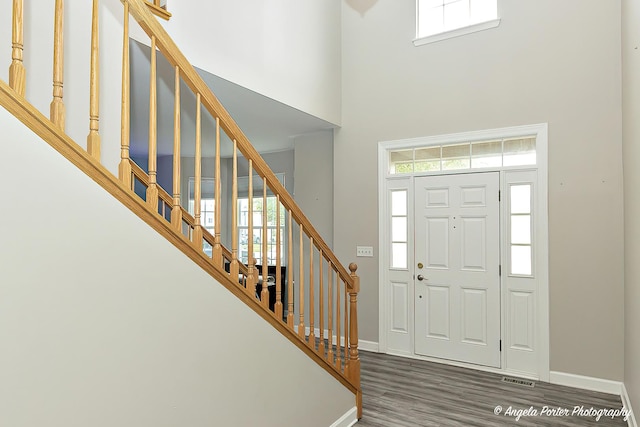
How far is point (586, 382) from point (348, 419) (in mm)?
2211

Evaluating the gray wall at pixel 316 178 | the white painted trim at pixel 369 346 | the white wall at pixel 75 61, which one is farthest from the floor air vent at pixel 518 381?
the white wall at pixel 75 61

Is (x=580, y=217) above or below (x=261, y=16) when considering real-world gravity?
below

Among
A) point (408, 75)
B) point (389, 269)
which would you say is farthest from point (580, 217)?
point (408, 75)

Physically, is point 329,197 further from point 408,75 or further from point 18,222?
point 18,222

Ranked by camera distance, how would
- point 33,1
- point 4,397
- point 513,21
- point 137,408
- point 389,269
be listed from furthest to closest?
point 389,269 → point 513,21 → point 33,1 → point 137,408 → point 4,397

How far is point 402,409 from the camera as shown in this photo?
3.12m

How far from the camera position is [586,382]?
3.54m

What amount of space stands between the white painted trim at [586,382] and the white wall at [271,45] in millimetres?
3344

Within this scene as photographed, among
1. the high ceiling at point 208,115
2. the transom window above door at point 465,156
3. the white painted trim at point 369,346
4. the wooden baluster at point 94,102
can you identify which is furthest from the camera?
the white painted trim at point 369,346

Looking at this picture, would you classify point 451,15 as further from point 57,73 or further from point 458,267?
point 57,73

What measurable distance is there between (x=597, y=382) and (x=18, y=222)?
13.8 feet

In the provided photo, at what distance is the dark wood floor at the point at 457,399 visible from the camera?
9.64 ft

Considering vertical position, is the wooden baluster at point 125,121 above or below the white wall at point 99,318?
above

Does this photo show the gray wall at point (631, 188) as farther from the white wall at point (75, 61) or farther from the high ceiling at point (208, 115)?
the white wall at point (75, 61)
